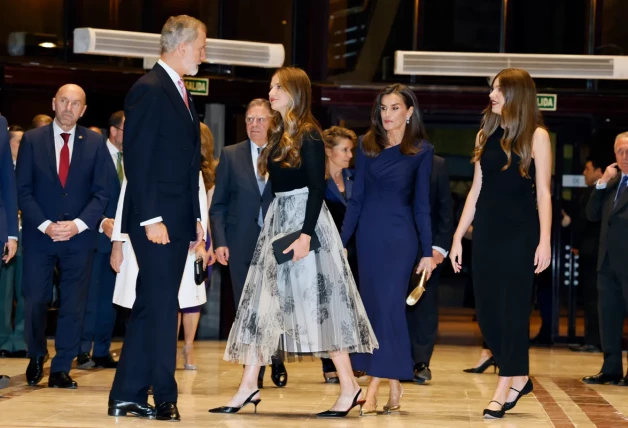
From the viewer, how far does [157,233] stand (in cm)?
527

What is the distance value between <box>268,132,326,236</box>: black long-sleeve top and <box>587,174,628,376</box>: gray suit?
3.55 meters

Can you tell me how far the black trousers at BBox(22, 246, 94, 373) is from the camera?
22.6ft

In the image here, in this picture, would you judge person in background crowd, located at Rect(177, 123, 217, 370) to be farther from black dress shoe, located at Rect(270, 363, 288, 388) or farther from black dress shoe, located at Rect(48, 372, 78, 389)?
black dress shoe, located at Rect(48, 372, 78, 389)

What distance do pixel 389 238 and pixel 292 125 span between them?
80 centimetres

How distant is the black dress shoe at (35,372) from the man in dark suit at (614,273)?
12.6ft

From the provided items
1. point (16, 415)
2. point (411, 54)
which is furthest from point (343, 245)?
point (411, 54)

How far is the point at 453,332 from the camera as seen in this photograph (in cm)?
1241

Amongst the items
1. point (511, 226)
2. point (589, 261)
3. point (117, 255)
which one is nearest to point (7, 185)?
point (117, 255)

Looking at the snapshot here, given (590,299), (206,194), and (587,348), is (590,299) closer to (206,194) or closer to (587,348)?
(587,348)

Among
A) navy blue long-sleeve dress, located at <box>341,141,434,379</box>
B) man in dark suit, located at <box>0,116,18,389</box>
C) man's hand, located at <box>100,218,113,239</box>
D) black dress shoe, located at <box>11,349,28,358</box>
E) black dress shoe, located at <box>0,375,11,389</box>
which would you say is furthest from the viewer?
black dress shoe, located at <box>11,349,28,358</box>

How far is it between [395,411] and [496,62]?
535 centimetres

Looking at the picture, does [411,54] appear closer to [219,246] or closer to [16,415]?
[219,246]

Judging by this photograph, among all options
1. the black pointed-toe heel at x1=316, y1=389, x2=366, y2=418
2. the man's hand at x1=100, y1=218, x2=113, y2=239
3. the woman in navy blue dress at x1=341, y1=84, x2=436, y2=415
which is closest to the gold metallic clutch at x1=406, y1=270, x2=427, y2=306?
the woman in navy blue dress at x1=341, y1=84, x2=436, y2=415

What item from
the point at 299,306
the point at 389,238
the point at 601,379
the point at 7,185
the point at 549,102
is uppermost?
the point at 549,102
